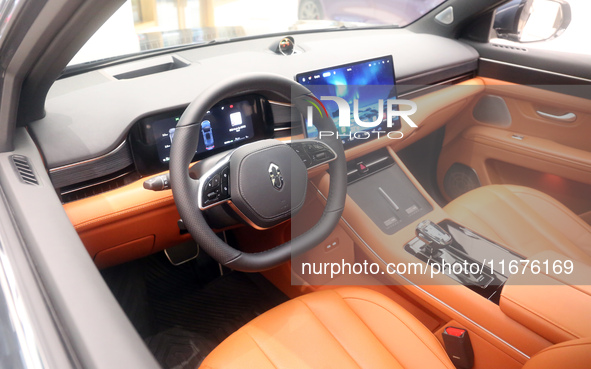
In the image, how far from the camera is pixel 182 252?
1.86 meters

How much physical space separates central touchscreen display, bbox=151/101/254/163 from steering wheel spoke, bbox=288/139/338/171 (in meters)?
0.23

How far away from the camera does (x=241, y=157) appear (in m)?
1.13

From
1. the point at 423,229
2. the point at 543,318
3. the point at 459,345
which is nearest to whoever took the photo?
the point at 543,318

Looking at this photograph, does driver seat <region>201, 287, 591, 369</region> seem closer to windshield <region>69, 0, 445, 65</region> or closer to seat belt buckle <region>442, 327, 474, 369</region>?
seat belt buckle <region>442, 327, 474, 369</region>

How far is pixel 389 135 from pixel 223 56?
0.70 m

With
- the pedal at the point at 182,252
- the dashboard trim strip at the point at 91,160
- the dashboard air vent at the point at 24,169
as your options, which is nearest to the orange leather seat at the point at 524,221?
the pedal at the point at 182,252

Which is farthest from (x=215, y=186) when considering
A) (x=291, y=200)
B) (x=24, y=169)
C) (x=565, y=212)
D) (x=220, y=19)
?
(x=220, y=19)

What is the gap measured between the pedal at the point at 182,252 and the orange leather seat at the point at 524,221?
1.00m

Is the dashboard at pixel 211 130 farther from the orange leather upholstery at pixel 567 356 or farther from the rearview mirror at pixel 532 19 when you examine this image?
the rearview mirror at pixel 532 19

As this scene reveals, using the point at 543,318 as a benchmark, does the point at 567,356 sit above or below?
above

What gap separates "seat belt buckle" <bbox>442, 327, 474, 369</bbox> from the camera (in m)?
1.27

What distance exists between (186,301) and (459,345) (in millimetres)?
1084

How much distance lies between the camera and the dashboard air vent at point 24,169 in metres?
1.00

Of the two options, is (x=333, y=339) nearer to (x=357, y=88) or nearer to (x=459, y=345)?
(x=459, y=345)
